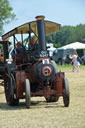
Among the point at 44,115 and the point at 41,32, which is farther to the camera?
the point at 41,32

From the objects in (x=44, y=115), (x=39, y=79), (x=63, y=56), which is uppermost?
(x=39, y=79)

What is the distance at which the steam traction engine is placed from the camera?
32.1 feet

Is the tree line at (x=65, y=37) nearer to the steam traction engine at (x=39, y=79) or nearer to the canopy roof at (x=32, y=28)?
the canopy roof at (x=32, y=28)

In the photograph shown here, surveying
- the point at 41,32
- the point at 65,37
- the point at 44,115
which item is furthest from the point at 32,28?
the point at 65,37

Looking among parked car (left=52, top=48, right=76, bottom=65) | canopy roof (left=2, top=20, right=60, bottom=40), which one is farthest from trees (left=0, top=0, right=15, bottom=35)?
canopy roof (left=2, top=20, right=60, bottom=40)

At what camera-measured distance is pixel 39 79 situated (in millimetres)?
9984

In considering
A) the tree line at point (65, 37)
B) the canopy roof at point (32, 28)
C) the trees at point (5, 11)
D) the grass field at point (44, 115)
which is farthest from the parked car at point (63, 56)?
the tree line at point (65, 37)

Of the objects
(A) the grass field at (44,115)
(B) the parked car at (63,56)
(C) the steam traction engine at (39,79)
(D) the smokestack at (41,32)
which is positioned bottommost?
(B) the parked car at (63,56)

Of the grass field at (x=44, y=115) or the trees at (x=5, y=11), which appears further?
the trees at (x=5, y=11)

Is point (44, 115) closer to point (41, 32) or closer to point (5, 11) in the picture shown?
point (41, 32)

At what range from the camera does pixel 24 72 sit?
32.9ft

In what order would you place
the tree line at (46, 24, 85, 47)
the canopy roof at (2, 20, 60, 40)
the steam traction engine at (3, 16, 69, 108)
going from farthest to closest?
the tree line at (46, 24, 85, 47), the canopy roof at (2, 20, 60, 40), the steam traction engine at (3, 16, 69, 108)

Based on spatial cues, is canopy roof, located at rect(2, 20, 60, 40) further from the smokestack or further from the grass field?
the grass field

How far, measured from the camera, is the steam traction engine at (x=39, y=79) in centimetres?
979
